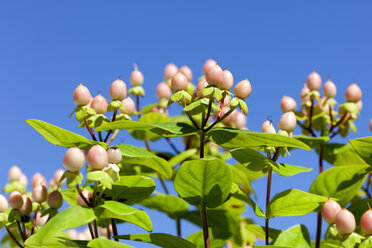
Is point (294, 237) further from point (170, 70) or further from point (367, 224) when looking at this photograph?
point (170, 70)

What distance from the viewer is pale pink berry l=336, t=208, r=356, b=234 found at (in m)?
1.70

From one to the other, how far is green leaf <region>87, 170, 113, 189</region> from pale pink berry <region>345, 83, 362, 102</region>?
1608mm

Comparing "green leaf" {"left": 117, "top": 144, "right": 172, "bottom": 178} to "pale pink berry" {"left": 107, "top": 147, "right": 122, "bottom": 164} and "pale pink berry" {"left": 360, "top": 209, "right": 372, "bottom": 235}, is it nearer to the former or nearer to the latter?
"pale pink berry" {"left": 107, "top": 147, "right": 122, "bottom": 164}

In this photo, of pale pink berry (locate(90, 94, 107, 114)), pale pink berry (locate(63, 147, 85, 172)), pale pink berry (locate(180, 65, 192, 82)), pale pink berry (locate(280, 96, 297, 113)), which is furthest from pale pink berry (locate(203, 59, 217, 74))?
pale pink berry (locate(63, 147, 85, 172))

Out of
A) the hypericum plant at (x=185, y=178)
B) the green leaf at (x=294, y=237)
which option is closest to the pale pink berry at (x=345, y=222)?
the hypericum plant at (x=185, y=178)

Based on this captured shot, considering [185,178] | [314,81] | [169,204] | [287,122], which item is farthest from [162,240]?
[314,81]

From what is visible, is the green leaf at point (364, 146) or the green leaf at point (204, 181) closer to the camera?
the green leaf at point (204, 181)

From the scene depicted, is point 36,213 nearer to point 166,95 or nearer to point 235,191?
point 235,191

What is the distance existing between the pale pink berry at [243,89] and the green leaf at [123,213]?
54 centimetres

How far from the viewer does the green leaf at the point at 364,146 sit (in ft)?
6.35

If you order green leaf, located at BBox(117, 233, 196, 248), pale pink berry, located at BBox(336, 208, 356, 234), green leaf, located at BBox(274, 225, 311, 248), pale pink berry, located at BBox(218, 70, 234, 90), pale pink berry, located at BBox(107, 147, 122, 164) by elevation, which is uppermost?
pale pink berry, located at BBox(218, 70, 234, 90)

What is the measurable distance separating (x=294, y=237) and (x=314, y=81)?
0.98 meters

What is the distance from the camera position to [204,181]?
1.77m

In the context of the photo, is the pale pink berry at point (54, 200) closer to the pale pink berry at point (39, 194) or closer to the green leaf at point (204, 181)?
the pale pink berry at point (39, 194)
